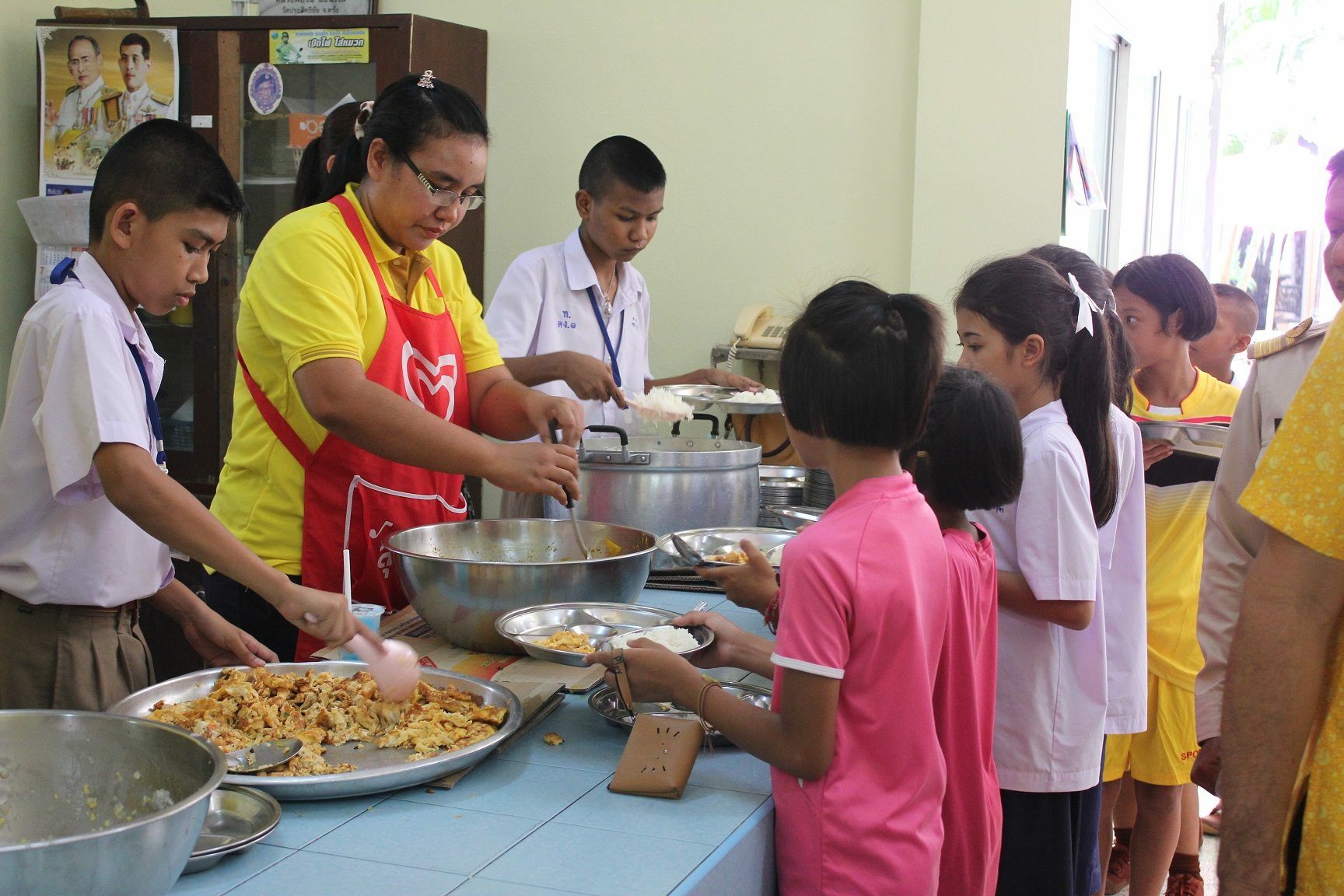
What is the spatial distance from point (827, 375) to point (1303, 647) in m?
0.57

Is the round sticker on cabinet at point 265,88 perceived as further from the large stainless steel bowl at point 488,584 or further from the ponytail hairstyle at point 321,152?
the large stainless steel bowl at point 488,584

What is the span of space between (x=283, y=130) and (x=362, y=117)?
278 cm

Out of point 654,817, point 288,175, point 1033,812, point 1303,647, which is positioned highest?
point 288,175

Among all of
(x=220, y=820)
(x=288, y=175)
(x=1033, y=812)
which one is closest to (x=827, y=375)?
(x=220, y=820)

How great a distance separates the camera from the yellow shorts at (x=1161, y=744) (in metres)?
2.75

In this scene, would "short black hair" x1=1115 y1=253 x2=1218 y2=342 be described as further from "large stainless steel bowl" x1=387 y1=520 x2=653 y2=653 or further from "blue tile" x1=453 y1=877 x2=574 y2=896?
"blue tile" x1=453 y1=877 x2=574 y2=896

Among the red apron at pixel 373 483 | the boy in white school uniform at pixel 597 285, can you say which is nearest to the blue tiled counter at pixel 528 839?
the red apron at pixel 373 483

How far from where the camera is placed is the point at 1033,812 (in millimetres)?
1913

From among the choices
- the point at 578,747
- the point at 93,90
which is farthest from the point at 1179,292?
the point at 93,90

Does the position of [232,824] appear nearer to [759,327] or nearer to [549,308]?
[549,308]

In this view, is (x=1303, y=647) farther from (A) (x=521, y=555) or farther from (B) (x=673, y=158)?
(B) (x=673, y=158)

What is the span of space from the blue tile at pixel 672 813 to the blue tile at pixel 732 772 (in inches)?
0.7

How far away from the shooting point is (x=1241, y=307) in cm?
408

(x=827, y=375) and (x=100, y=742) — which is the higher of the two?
(x=827, y=375)
